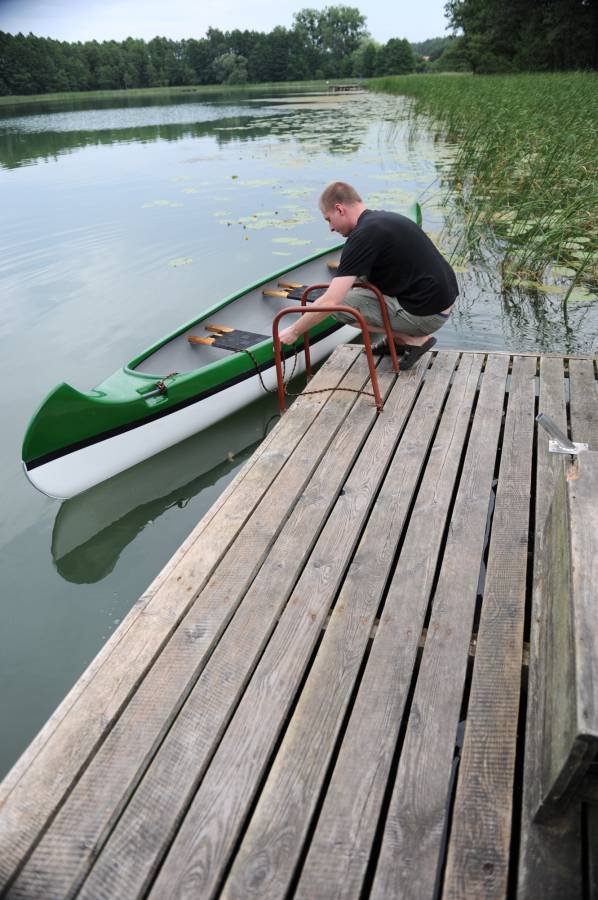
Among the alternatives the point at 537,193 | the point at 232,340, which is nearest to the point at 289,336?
the point at 232,340

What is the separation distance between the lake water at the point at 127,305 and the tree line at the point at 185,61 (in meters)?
46.5

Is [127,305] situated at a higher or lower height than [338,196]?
lower

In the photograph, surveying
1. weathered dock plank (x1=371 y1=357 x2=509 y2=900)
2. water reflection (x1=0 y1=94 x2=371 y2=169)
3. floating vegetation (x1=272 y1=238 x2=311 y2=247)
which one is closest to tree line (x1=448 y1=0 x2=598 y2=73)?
water reflection (x1=0 y1=94 x2=371 y2=169)

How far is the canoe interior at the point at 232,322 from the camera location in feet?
14.8

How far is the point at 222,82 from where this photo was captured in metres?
70.6

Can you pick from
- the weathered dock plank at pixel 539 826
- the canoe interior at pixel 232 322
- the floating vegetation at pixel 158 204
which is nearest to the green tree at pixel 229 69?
the floating vegetation at pixel 158 204

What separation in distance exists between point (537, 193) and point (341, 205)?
424 centimetres

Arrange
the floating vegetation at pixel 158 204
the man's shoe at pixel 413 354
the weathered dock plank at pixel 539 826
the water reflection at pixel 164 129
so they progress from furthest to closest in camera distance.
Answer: the water reflection at pixel 164 129 < the floating vegetation at pixel 158 204 < the man's shoe at pixel 413 354 < the weathered dock plank at pixel 539 826

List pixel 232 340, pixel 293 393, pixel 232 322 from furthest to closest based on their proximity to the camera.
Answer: pixel 232 322 → pixel 232 340 → pixel 293 393

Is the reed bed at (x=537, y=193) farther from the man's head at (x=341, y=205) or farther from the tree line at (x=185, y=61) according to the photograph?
the tree line at (x=185, y=61)

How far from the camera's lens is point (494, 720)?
1725 millimetres

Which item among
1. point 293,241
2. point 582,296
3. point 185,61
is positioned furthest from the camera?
point 185,61

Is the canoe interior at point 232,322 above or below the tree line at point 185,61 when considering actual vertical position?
below

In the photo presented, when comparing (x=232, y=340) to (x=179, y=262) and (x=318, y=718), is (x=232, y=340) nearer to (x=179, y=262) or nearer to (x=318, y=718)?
(x=318, y=718)
